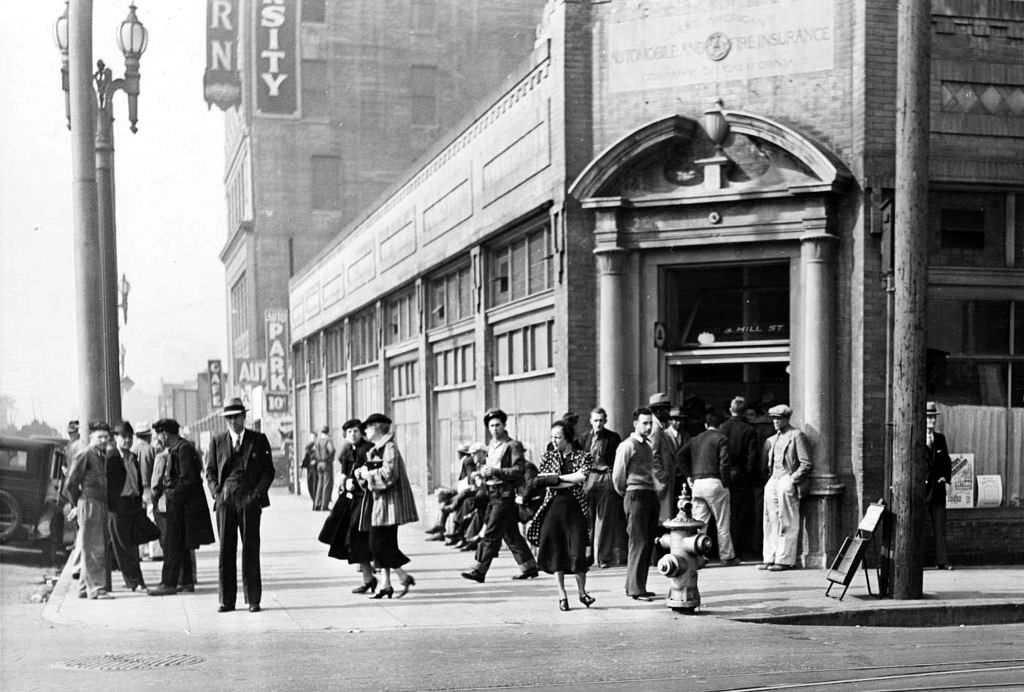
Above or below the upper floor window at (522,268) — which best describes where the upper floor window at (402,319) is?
below

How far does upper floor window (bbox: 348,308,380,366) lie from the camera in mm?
29984

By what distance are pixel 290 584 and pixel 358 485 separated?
1.85 m

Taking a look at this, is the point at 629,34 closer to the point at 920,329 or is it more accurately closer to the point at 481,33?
the point at 920,329

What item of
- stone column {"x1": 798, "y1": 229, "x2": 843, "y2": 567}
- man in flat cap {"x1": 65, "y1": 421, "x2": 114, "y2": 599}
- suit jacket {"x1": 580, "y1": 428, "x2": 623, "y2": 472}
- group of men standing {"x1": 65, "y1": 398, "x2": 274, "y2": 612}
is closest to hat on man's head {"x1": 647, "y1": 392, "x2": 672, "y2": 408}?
suit jacket {"x1": 580, "y1": 428, "x2": 623, "y2": 472}

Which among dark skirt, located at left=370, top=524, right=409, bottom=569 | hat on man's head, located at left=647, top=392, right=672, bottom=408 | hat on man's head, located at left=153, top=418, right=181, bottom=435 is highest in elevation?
hat on man's head, located at left=647, top=392, right=672, bottom=408

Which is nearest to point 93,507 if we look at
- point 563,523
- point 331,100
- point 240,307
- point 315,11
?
point 563,523

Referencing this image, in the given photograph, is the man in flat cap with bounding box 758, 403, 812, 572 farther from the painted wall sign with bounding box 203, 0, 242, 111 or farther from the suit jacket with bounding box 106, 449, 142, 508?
the painted wall sign with bounding box 203, 0, 242, 111

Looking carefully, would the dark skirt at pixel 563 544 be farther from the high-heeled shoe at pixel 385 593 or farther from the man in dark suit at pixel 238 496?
the man in dark suit at pixel 238 496

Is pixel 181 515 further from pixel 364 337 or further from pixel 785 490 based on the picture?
pixel 364 337

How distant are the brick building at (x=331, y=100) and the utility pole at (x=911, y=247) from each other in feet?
53.5

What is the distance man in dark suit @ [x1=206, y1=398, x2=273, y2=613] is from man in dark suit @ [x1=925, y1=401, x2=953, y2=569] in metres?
7.39

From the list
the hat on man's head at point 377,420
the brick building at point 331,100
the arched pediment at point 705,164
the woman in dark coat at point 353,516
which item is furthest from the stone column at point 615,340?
the brick building at point 331,100

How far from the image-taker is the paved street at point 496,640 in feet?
27.7

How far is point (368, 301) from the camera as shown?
29516 mm
